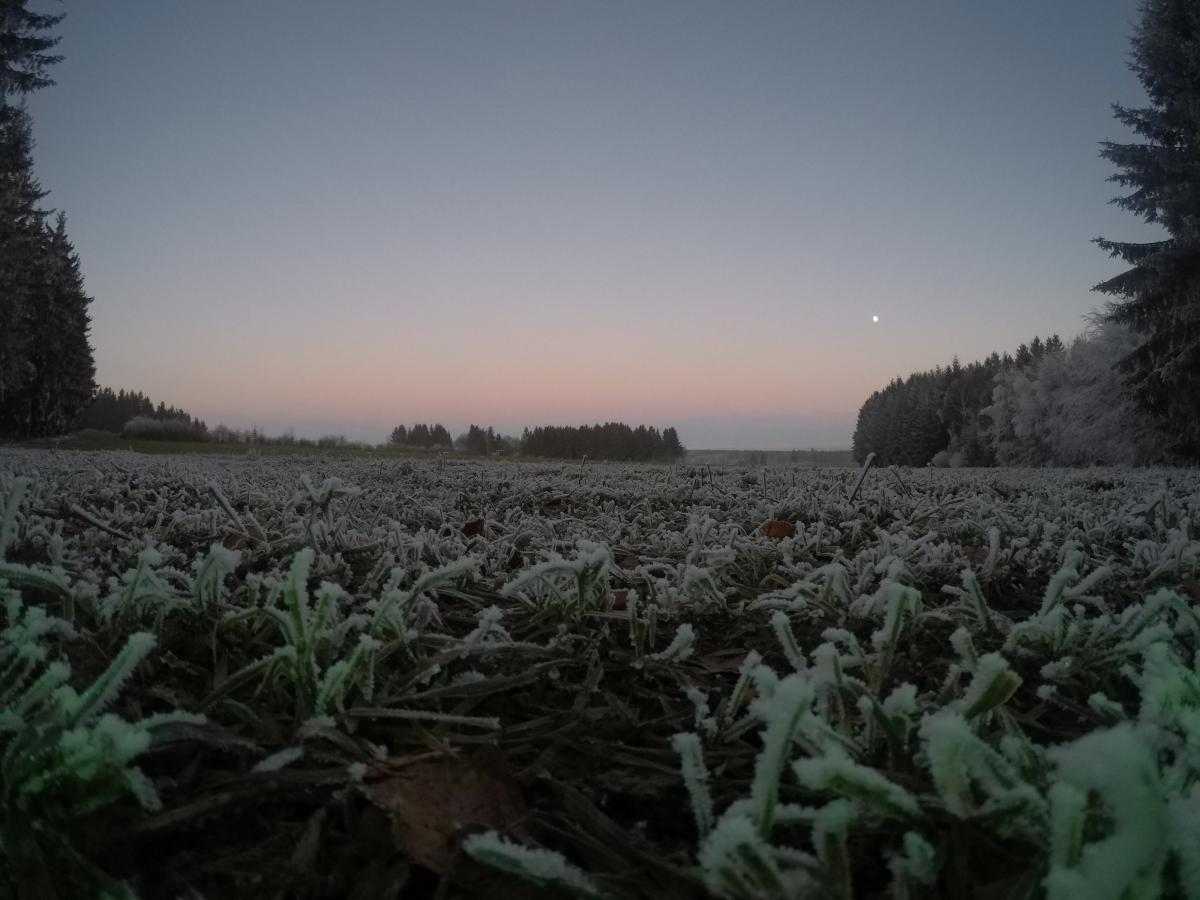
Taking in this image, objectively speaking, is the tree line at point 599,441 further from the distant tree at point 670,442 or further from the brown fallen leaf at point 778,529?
the brown fallen leaf at point 778,529

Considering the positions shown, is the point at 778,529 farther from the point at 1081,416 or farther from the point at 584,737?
the point at 1081,416

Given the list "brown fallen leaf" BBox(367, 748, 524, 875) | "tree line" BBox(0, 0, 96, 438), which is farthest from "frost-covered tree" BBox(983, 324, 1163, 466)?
"tree line" BBox(0, 0, 96, 438)

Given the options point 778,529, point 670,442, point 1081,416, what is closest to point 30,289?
point 778,529

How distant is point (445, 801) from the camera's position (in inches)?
32.9

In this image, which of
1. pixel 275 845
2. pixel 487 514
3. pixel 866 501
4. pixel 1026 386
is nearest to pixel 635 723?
pixel 275 845

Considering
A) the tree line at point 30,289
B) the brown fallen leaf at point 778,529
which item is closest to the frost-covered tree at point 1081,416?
the brown fallen leaf at point 778,529

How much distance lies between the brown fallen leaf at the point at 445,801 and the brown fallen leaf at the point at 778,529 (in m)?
1.93

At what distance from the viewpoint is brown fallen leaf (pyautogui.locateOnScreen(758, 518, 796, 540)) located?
268 cm

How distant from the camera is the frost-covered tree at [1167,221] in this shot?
1572 cm

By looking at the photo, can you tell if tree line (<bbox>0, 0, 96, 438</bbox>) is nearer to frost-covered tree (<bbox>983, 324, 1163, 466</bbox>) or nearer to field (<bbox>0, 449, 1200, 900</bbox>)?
field (<bbox>0, 449, 1200, 900</bbox>)

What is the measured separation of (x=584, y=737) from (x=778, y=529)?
1.87 m

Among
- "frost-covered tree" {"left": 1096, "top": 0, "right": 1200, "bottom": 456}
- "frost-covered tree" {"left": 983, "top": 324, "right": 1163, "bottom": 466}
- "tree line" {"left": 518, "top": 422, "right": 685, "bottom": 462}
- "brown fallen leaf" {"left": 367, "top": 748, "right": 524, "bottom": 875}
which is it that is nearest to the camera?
"brown fallen leaf" {"left": 367, "top": 748, "right": 524, "bottom": 875}

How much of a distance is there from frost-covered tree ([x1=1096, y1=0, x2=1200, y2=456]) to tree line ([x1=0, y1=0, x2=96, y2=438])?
28.2 metres

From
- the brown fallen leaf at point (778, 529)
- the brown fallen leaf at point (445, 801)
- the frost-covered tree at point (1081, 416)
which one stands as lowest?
the brown fallen leaf at point (445, 801)
